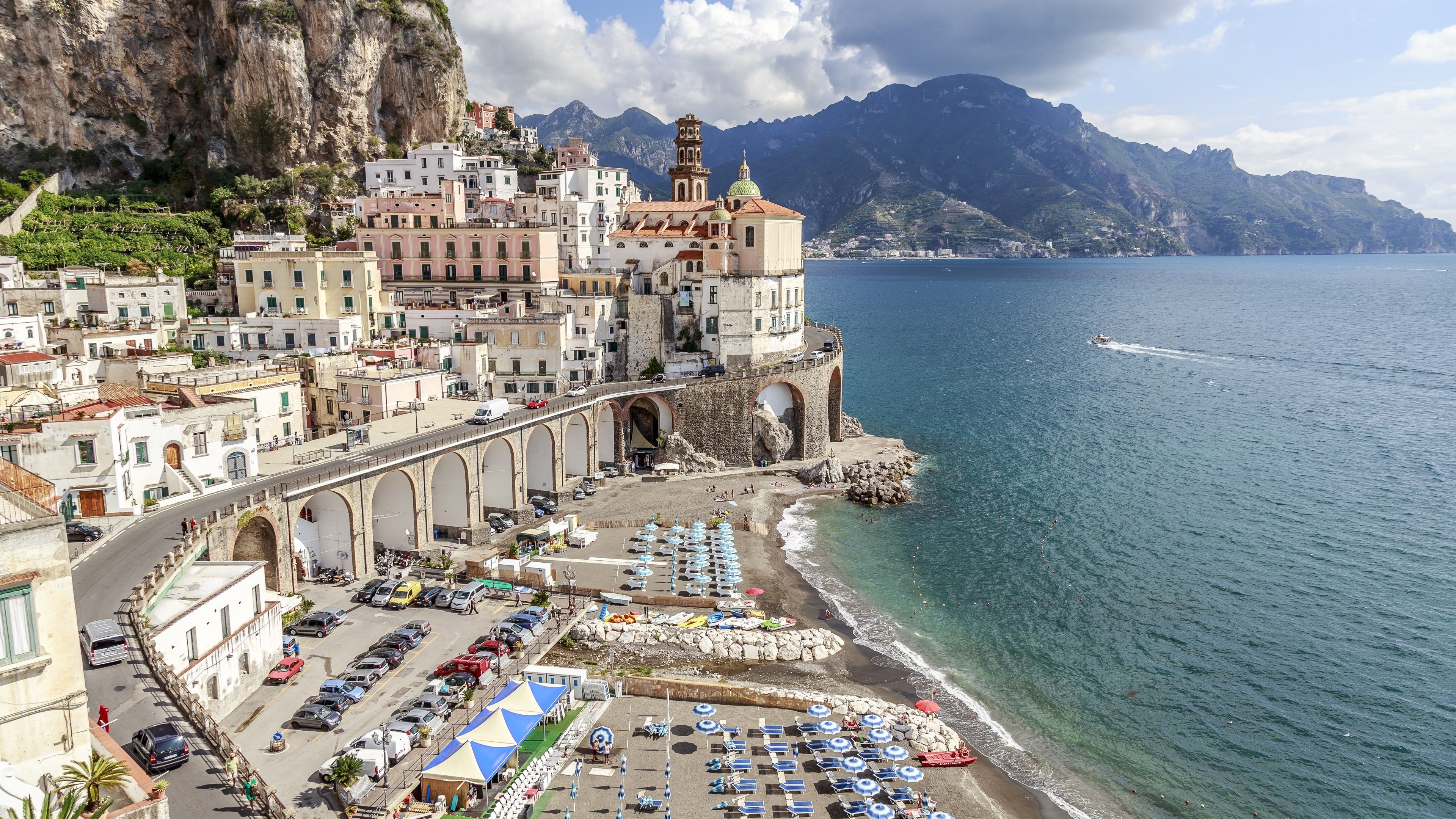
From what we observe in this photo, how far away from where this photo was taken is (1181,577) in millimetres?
47562

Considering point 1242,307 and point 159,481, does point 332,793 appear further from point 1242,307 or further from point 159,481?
point 1242,307

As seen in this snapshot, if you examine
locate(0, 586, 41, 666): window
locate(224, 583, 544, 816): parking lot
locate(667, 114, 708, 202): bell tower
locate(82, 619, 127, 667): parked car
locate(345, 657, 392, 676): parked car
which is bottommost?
locate(224, 583, 544, 816): parking lot

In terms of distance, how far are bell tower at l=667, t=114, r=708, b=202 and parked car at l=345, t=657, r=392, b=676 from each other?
203 ft

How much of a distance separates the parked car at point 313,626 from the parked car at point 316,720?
672 cm

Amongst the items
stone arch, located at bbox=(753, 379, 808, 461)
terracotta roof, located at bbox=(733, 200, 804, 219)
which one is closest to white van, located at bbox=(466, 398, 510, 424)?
stone arch, located at bbox=(753, 379, 808, 461)

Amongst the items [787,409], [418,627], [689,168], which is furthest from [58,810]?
[689,168]

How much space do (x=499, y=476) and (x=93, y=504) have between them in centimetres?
2167

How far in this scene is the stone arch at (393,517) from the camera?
1805 inches

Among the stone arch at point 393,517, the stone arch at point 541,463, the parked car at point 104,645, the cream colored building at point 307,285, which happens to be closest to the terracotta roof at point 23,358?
the stone arch at point 393,517

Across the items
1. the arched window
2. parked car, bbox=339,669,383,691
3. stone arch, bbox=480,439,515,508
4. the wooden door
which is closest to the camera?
parked car, bbox=339,669,383,691

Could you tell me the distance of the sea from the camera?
3262cm

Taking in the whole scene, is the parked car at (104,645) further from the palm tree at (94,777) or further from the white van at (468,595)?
the white van at (468,595)

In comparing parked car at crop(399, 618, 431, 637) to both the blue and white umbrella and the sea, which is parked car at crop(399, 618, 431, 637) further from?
the sea

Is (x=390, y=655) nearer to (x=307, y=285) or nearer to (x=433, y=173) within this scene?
(x=307, y=285)
